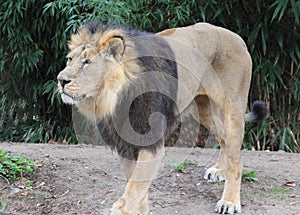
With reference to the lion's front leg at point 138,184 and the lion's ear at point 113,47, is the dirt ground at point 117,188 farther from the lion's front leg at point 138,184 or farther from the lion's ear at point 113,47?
the lion's ear at point 113,47

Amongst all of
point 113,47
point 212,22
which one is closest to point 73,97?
point 113,47

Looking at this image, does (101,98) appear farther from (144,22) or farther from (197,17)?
(197,17)

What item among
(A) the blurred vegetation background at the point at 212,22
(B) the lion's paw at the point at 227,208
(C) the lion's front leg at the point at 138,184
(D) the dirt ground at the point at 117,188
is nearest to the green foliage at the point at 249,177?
(D) the dirt ground at the point at 117,188

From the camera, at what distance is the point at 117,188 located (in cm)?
393

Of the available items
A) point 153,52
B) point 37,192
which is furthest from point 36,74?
point 153,52

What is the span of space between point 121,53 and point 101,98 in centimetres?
25

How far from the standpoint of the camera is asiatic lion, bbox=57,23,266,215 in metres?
2.88

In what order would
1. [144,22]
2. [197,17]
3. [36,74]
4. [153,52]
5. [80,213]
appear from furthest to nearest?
[36,74], [197,17], [144,22], [80,213], [153,52]

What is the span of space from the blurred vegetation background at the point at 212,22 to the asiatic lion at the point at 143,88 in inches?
78.1

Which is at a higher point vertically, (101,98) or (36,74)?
(101,98)

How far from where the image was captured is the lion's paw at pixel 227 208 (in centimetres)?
353

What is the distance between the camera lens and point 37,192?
381 cm

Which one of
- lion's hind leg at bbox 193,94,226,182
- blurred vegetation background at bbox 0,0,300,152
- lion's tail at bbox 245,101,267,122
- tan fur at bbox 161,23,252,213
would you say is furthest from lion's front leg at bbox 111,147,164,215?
blurred vegetation background at bbox 0,0,300,152

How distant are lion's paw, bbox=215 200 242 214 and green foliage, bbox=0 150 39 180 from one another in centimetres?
138
